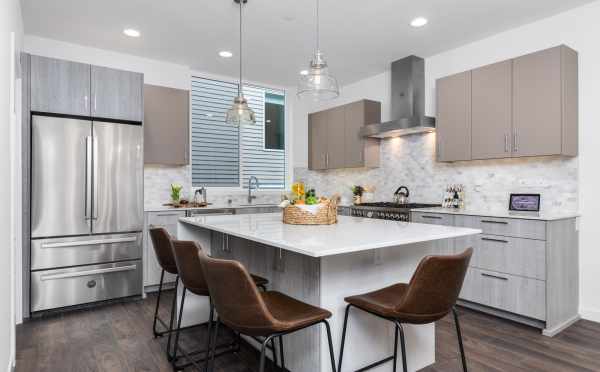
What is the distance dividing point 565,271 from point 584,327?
48cm

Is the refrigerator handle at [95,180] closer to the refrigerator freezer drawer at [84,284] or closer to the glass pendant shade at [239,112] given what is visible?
the refrigerator freezer drawer at [84,284]

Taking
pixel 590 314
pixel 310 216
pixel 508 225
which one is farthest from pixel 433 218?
pixel 310 216

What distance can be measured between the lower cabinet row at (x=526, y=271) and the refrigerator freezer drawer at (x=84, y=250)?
316 cm

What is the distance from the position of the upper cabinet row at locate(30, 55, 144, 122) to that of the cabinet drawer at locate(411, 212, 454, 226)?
3128 mm

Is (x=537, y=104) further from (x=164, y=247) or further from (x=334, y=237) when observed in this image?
(x=164, y=247)

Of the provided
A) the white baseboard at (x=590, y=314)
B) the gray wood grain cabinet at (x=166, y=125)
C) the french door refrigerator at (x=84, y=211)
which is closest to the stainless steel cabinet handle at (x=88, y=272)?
the french door refrigerator at (x=84, y=211)

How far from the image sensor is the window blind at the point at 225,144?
5.30 meters

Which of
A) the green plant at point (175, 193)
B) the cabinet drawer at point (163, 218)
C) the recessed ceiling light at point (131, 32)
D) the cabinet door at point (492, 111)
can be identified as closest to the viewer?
the cabinet door at point (492, 111)

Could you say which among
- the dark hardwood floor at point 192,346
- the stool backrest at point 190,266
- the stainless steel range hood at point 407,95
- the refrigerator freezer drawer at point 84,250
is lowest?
the dark hardwood floor at point 192,346

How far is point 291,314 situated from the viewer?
5.49 ft

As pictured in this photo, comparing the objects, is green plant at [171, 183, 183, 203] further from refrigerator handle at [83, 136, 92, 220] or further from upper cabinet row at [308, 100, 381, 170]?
upper cabinet row at [308, 100, 381, 170]

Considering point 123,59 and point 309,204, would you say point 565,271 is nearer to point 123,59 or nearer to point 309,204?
point 309,204

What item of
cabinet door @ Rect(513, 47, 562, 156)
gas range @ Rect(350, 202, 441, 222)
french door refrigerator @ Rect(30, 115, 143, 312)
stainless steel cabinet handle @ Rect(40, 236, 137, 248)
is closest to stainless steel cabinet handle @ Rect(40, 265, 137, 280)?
french door refrigerator @ Rect(30, 115, 143, 312)

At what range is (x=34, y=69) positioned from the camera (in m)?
3.42
